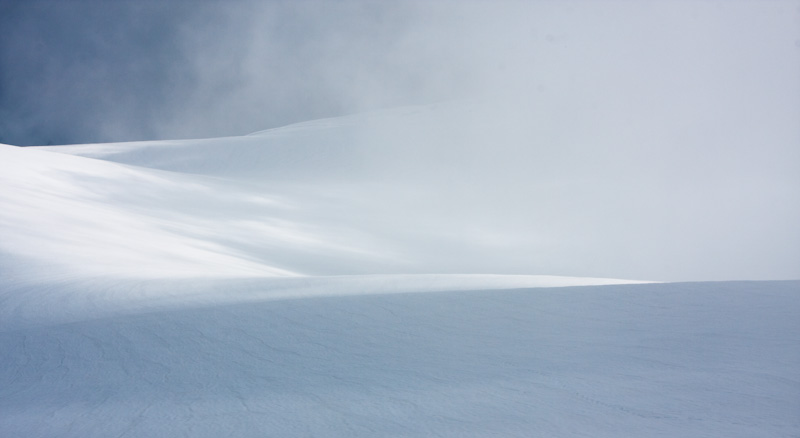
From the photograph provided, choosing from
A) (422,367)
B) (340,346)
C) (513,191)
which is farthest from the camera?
(513,191)

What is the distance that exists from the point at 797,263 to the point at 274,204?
6805 mm

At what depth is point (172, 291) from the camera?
3.25 metres

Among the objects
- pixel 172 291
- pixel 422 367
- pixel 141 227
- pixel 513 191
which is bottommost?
pixel 422 367

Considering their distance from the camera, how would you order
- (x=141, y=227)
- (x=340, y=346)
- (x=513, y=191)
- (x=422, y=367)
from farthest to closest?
(x=513, y=191) → (x=141, y=227) → (x=340, y=346) → (x=422, y=367)

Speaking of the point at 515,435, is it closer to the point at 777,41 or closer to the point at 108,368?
the point at 108,368

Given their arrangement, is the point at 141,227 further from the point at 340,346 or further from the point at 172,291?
the point at 340,346

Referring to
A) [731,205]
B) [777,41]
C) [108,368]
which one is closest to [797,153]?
[731,205]

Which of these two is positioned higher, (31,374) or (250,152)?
(250,152)

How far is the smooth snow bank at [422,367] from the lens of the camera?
1.71 metres

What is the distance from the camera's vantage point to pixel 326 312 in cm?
286

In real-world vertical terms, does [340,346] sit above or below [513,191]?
below

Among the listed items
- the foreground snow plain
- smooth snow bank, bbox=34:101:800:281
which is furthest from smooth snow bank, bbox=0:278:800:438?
smooth snow bank, bbox=34:101:800:281

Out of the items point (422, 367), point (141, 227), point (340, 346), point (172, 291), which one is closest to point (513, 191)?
point (141, 227)

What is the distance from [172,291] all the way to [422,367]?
65.2 inches
